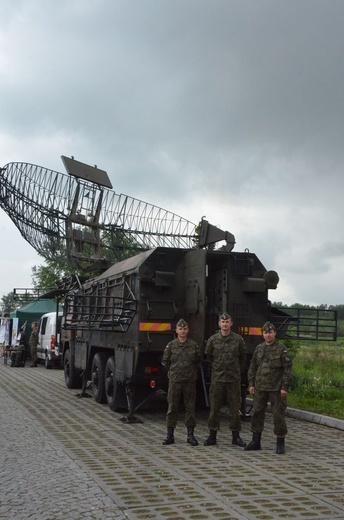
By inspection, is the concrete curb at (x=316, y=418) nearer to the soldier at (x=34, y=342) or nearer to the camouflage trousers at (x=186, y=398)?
the camouflage trousers at (x=186, y=398)

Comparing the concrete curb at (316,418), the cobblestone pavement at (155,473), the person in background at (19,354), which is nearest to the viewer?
the cobblestone pavement at (155,473)

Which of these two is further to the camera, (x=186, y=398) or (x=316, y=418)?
(x=316, y=418)

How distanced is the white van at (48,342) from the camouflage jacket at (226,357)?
50.5 ft

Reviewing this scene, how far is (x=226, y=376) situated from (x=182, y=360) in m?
0.68

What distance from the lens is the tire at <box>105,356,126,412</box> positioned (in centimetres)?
1216

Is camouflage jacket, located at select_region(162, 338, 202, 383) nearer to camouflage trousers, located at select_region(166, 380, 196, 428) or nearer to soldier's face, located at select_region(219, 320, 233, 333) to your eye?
camouflage trousers, located at select_region(166, 380, 196, 428)

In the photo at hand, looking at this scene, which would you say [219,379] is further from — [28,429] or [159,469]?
[28,429]

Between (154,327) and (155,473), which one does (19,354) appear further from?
(155,473)

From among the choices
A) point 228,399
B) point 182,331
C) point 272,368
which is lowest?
point 228,399

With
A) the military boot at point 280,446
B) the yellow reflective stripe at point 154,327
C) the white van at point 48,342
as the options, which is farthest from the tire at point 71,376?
the military boot at point 280,446

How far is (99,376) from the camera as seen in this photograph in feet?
44.2

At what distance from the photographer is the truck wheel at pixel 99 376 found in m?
13.4

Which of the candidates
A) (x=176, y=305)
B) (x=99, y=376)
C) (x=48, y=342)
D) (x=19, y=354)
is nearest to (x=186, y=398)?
(x=176, y=305)

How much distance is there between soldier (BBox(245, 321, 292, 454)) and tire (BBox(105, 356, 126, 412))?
376cm
